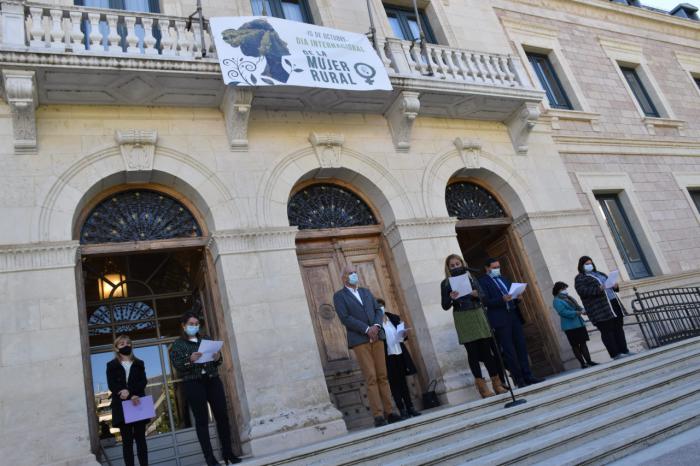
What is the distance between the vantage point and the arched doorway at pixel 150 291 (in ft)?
24.9

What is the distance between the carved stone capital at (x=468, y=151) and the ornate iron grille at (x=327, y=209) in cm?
216

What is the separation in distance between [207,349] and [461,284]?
10.1 ft

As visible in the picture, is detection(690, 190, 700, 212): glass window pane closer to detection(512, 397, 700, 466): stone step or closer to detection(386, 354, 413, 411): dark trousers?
detection(512, 397, 700, 466): stone step

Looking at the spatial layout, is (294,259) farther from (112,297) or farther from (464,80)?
(464,80)

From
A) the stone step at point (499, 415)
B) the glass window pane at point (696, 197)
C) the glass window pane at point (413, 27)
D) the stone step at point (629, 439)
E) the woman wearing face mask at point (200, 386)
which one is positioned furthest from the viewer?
the glass window pane at point (696, 197)

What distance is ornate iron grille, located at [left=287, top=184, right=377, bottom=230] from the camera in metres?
8.89

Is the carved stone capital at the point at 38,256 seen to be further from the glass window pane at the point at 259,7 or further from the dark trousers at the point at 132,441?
the glass window pane at the point at 259,7

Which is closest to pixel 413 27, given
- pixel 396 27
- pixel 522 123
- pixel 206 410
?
pixel 396 27

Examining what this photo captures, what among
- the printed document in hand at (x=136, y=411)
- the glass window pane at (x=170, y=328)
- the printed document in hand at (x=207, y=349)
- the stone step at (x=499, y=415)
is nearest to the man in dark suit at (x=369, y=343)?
the stone step at (x=499, y=415)

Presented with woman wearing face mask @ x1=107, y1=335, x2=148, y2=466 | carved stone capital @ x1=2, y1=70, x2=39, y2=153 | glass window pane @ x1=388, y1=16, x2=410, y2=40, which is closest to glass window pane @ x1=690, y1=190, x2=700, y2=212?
glass window pane @ x1=388, y1=16, x2=410, y2=40

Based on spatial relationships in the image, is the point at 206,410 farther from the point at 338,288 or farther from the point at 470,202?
the point at 470,202

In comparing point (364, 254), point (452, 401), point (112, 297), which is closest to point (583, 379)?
point (452, 401)

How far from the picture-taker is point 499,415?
568cm

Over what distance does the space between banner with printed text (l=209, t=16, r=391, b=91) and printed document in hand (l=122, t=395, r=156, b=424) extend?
171 inches
